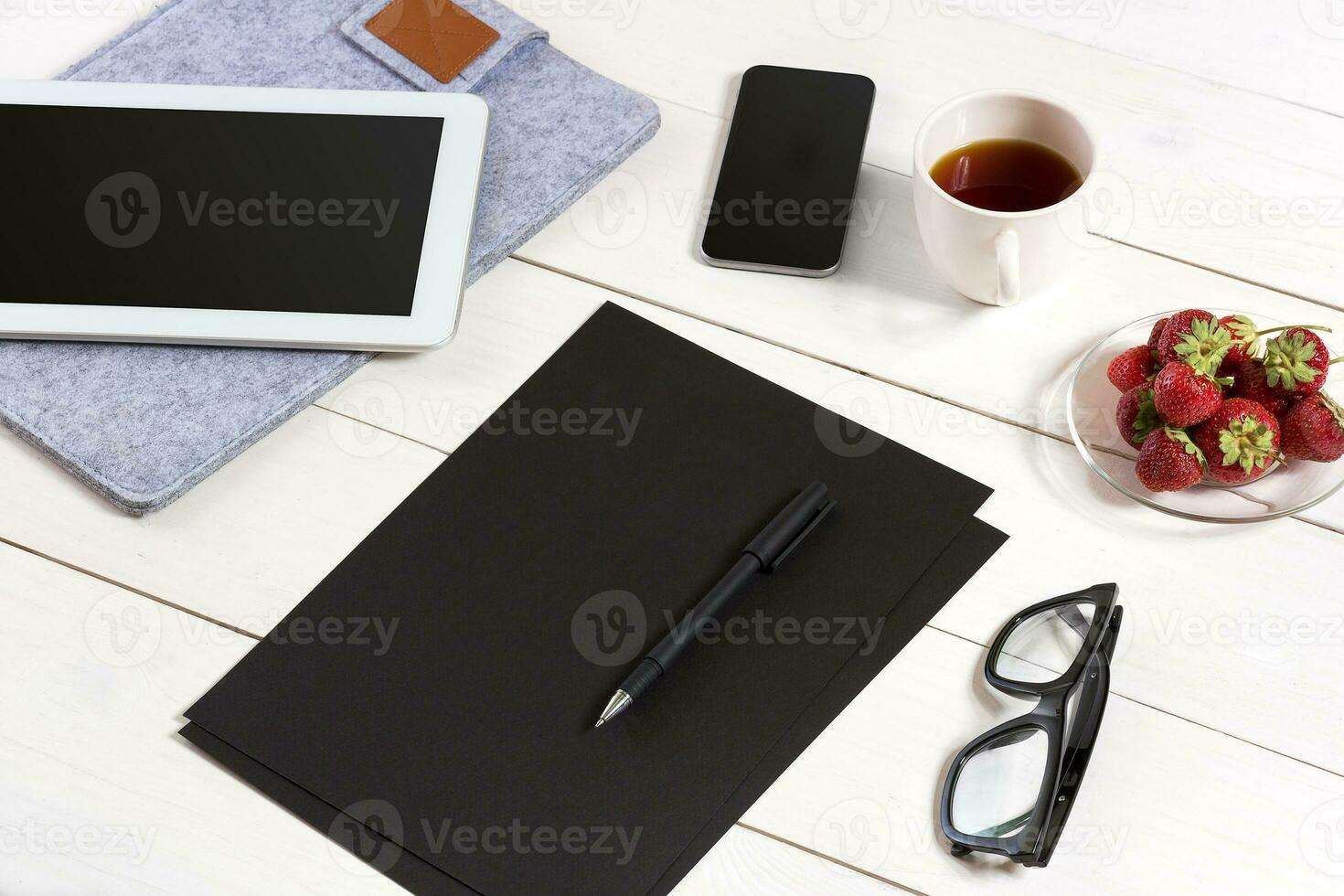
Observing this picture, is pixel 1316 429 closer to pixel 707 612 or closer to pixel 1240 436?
pixel 1240 436

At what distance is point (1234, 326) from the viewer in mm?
646

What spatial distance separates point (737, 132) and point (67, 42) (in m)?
0.53

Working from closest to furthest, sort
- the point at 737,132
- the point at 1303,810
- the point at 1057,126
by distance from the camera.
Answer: the point at 1303,810 < the point at 1057,126 < the point at 737,132

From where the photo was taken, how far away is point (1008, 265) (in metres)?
0.68

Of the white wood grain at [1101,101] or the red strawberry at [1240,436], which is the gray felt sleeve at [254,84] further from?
the red strawberry at [1240,436]

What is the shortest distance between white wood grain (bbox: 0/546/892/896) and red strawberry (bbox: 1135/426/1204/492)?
0.26 metres

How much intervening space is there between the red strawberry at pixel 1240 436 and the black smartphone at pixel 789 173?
0.83ft

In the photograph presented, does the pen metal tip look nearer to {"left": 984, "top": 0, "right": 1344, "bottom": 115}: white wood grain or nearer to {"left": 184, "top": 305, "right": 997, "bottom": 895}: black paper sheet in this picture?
{"left": 184, "top": 305, "right": 997, "bottom": 895}: black paper sheet

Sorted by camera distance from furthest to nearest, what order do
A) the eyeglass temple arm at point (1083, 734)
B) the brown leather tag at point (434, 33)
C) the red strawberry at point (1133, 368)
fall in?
1. the brown leather tag at point (434, 33)
2. the red strawberry at point (1133, 368)
3. the eyeglass temple arm at point (1083, 734)

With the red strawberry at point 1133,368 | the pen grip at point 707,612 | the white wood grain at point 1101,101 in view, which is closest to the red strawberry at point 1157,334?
the red strawberry at point 1133,368

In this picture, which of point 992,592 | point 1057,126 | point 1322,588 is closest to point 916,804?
point 992,592

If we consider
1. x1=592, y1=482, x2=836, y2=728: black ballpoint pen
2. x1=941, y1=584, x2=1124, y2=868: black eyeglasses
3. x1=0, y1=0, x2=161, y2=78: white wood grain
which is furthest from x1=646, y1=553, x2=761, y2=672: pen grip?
x1=0, y1=0, x2=161, y2=78: white wood grain

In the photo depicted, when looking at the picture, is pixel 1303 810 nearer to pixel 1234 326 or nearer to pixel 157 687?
pixel 1234 326

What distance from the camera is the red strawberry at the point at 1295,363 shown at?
62 cm
